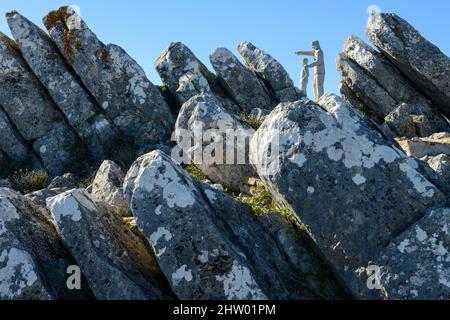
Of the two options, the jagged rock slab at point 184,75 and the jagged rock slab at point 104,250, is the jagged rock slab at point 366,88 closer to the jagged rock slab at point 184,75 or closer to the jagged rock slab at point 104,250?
the jagged rock slab at point 184,75

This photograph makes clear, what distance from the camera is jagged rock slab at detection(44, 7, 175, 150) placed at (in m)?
21.6

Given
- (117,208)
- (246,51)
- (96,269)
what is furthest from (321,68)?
(96,269)

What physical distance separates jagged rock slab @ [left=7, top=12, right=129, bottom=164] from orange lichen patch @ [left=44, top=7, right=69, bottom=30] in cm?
60

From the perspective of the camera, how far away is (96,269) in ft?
27.8

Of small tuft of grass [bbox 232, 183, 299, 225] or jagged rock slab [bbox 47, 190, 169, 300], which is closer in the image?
jagged rock slab [bbox 47, 190, 169, 300]

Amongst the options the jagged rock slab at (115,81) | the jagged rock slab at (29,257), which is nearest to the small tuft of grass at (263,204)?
the jagged rock slab at (29,257)

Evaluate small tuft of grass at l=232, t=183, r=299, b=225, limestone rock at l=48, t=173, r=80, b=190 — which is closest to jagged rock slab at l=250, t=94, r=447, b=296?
small tuft of grass at l=232, t=183, r=299, b=225

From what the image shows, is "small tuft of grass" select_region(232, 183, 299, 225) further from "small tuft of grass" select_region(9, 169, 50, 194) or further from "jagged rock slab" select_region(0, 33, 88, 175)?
"jagged rock slab" select_region(0, 33, 88, 175)

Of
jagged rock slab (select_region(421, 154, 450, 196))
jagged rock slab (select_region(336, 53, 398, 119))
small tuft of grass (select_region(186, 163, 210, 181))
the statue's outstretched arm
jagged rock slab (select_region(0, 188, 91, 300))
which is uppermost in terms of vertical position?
the statue's outstretched arm

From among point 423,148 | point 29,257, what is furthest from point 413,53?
point 29,257

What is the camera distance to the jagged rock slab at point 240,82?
81.4ft

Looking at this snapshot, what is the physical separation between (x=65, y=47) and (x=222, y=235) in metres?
17.3

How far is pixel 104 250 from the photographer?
876cm

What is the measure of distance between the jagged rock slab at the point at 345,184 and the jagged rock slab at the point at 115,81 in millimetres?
12284
